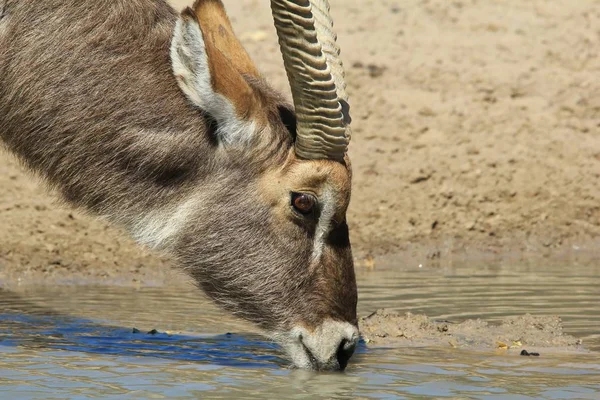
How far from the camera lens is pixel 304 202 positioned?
7301 millimetres

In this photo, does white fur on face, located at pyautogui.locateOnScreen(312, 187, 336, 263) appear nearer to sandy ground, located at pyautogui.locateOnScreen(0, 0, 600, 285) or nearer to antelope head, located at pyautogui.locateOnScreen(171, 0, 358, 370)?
antelope head, located at pyautogui.locateOnScreen(171, 0, 358, 370)

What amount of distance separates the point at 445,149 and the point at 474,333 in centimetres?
512

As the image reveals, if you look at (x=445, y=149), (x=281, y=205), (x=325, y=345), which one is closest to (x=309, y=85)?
(x=281, y=205)

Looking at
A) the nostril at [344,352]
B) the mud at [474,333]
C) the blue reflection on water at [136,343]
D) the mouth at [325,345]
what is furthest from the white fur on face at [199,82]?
the mud at [474,333]

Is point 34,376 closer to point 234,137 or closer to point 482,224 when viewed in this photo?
point 234,137

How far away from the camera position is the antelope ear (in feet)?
22.7

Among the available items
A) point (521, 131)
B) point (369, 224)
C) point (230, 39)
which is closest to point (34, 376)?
point (230, 39)

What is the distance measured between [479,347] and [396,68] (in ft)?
24.5

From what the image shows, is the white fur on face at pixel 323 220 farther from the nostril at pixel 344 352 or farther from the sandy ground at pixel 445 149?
the sandy ground at pixel 445 149

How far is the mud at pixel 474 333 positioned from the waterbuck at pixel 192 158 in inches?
46.8

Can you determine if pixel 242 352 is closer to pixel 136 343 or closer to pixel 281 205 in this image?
pixel 136 343

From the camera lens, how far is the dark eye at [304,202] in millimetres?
7309

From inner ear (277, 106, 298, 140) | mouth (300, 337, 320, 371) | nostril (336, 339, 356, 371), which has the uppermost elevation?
inner ear (277, 106, 298, 140)

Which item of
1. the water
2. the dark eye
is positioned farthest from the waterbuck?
the water
